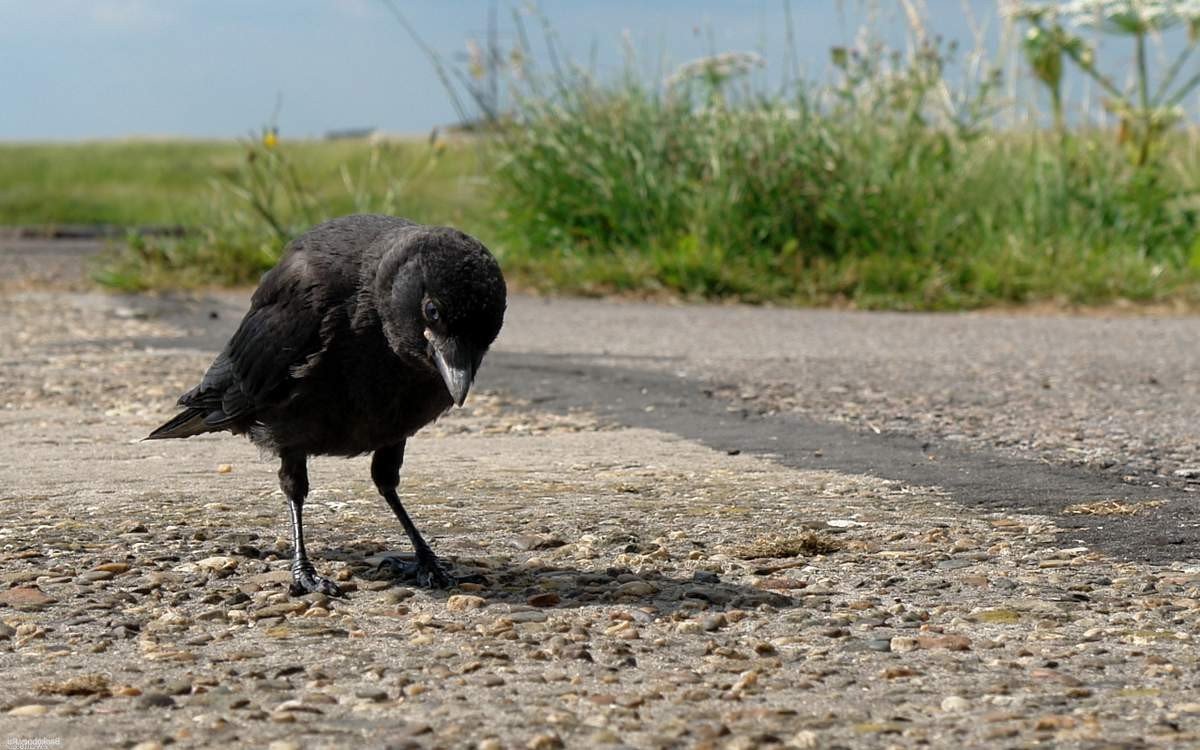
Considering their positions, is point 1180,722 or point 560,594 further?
point 560,594

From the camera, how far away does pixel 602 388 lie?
6590 mm

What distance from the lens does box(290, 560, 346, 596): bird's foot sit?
342 cm

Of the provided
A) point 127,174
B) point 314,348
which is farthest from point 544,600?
point 127,174

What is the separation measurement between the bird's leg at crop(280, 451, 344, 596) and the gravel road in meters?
0.06

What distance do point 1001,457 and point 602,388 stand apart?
7.03 feet

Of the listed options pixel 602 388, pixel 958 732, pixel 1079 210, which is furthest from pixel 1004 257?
pixel 958 732

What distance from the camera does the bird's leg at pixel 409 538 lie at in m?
3.53

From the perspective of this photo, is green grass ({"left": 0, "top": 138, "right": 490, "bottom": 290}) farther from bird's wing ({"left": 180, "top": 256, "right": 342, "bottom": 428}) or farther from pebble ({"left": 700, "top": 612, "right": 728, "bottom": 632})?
pebble ({"left": 700, "top": 612, "right": 728, "bottom": 632})

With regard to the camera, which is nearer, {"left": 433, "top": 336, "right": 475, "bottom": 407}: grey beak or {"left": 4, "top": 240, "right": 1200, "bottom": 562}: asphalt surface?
{"left": 433, "top": 336, "right": 475, "bottom": 407}: grey beak

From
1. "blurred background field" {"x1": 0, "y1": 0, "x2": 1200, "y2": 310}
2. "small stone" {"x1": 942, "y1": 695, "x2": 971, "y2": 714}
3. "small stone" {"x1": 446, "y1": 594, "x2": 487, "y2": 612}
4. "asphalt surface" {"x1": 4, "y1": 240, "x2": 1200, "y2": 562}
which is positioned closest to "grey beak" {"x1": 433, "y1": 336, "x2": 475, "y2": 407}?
"small stone" {"x1": 446, "y1": 594, "x2": 487, "y2": 612}

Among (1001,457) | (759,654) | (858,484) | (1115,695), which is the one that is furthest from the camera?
(1001,457)

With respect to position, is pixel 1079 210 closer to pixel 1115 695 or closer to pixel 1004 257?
pixel 1004 257

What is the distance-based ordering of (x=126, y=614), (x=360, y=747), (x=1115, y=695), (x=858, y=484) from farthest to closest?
(x=858, y=484) < (x=126, y=614) < (x=1115, y=695) < (x=360, y=747)

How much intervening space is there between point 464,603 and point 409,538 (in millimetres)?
530
